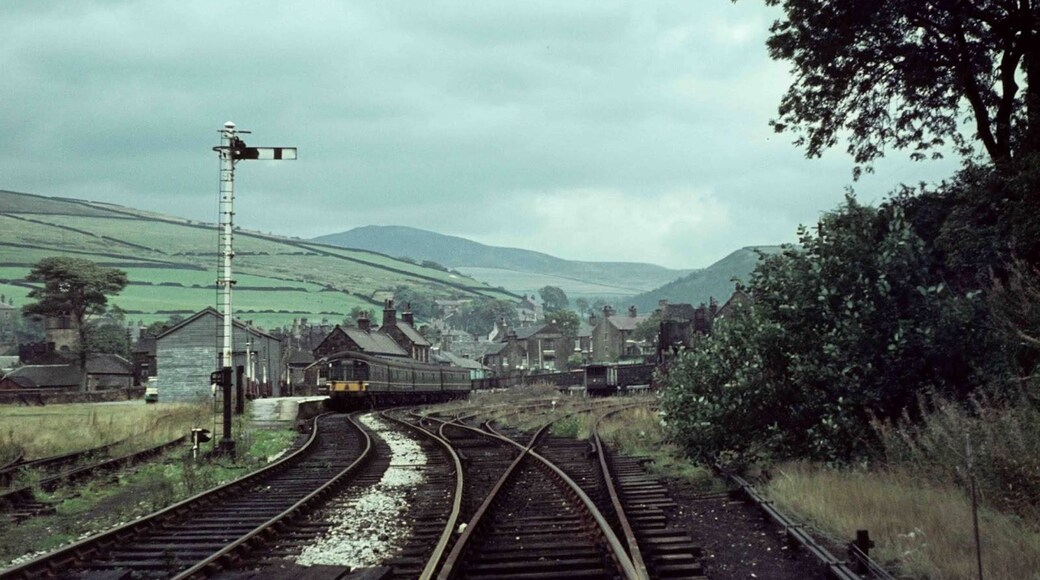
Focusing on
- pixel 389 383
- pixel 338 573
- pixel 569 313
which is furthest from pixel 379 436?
pixel 569 313

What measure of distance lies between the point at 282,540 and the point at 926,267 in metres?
9.10

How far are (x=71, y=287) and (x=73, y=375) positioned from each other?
11415mm

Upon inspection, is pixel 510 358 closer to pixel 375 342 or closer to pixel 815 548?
pixel 375 342

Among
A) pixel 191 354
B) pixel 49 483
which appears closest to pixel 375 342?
pixel 191 354

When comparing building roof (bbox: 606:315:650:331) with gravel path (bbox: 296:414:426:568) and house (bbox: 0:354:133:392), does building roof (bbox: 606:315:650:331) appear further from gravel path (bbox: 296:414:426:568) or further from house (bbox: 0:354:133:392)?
gravel path (bbox: 296:414:426:568)

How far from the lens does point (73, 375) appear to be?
80188 millimetres

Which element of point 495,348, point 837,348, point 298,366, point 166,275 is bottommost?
point 837,348

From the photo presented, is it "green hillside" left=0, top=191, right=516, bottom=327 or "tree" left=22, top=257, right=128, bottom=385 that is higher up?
"green hillside" left=0, top=191, right=516, bottom=327

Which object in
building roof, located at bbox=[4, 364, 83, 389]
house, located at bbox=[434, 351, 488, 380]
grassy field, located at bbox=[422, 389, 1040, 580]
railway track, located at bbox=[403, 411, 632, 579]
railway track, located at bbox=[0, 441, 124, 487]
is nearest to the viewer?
grassy field, located at bbox=[422, 389, 1040, 580]

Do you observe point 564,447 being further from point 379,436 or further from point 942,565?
point 942,565

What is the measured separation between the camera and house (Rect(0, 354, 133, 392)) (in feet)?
Answer: 251

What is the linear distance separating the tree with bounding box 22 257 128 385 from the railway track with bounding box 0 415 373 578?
3173 inches

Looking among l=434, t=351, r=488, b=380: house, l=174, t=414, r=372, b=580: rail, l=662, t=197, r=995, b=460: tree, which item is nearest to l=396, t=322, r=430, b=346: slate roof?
l=434, t=351, r=488, b=380: house

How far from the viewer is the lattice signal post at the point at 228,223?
756 inches
